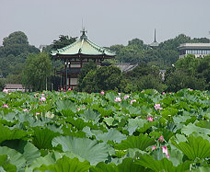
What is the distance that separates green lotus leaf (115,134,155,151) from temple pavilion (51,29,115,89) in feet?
129

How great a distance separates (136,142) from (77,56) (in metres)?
40.0

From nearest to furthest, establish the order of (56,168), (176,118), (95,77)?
(56,168)
(176,118)
(95,77)

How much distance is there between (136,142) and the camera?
2008 millimetres

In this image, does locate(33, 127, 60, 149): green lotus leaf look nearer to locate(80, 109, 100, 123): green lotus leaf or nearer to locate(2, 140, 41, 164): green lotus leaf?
locate(2, 140, 41, 164): green lotus leaf

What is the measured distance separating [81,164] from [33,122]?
4.56ft

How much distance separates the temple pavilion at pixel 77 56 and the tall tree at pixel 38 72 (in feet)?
8.13

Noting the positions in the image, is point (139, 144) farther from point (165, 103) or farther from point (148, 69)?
point (148, 69)

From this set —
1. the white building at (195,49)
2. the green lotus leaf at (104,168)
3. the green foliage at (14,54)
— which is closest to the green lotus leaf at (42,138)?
the green lotus leaf at (104,168)

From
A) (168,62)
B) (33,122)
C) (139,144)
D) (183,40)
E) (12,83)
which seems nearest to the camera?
(139,144)

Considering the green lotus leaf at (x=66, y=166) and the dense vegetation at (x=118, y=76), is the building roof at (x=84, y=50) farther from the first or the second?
the green lotus leaf at (x=66, y=166)

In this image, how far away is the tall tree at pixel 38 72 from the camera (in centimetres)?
4498

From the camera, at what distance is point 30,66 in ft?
149

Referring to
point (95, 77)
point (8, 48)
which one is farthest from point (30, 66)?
point (8, 48)

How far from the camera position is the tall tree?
45.0 meters
